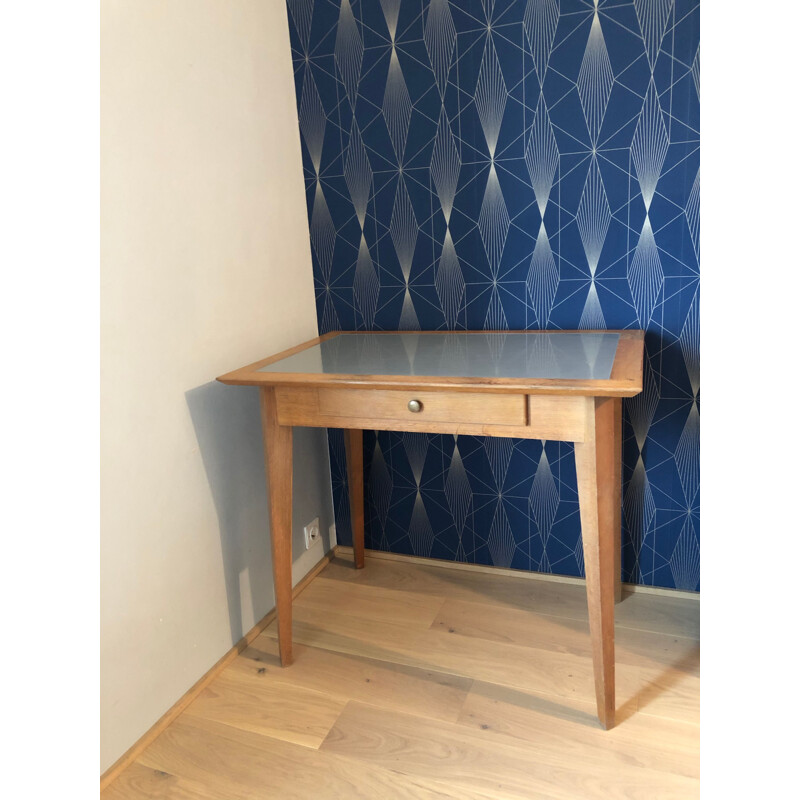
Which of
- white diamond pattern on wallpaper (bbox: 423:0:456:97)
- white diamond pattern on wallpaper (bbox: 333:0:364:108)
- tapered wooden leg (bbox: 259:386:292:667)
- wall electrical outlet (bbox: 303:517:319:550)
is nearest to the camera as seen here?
tapered wooden leg (bbox: 259:386:292:667)

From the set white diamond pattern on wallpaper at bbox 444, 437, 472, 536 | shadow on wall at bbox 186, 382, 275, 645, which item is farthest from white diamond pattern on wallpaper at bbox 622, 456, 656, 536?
shadow on wall at bbox 186, 382, 275, 645

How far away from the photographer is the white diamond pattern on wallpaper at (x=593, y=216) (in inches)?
68.6

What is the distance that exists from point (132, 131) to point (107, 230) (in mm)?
231

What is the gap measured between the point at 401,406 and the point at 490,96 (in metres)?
0.94

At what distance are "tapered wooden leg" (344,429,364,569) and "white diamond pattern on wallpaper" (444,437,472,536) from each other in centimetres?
28

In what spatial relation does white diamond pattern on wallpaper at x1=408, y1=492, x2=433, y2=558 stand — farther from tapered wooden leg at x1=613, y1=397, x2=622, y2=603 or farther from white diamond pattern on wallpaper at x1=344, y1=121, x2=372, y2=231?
white diamond pattern on wallpaper at x1=344, y1=121, x2=372, y2=231

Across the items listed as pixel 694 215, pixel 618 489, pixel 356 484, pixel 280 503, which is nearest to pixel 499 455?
pixel 618 489

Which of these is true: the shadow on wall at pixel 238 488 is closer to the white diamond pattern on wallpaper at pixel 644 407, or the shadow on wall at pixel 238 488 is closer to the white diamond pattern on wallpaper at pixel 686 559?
the white diamond pattern on wallpaper at pixel 644 407

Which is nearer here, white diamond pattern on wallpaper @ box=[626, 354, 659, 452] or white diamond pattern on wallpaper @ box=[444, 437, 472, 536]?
white diamond pattern on wallpaper @ box=[626, 354, 659, 452]

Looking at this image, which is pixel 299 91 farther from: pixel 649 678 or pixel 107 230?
pixel 649 678

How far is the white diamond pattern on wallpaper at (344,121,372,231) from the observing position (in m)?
1.96
